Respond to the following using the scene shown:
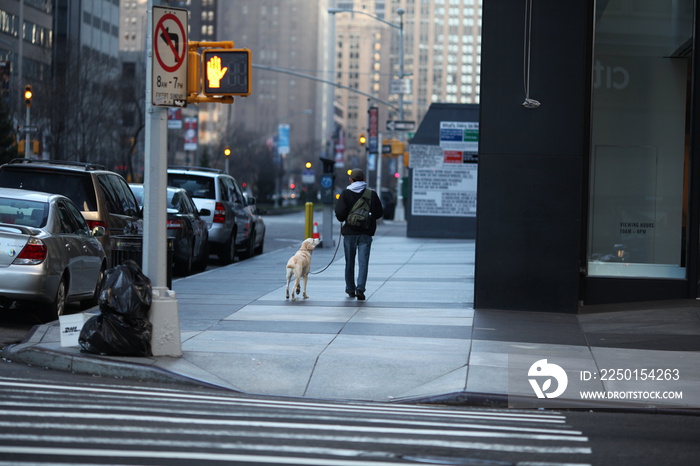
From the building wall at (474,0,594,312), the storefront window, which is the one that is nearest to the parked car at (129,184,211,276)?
the building wall at (474,0,594,312)

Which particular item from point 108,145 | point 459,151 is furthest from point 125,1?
point 459,151

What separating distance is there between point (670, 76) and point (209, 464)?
37.9 feet

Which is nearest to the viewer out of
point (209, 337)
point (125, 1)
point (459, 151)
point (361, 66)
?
point (209, 337)

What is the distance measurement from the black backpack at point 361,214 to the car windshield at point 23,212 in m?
4.38

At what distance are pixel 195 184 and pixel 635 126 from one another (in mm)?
10461

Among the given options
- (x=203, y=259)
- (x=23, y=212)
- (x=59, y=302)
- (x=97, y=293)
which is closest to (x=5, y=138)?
(x=203, y=259)

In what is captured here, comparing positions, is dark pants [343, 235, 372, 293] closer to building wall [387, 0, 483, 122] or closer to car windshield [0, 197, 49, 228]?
car windshield [0, 197, 49, 228]

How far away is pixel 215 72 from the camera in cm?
1009

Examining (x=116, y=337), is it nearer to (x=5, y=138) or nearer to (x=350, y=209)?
(x=350, y=209)

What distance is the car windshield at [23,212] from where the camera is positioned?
12.5 m

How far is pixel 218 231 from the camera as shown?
2180cm

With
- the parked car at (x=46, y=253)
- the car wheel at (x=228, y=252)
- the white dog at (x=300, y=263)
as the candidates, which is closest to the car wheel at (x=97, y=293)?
the parked car at (x=46, y=253)

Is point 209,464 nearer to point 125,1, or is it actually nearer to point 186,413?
point 186,413

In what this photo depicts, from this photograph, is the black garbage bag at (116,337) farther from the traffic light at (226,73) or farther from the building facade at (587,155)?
the building facade at (587,155)
